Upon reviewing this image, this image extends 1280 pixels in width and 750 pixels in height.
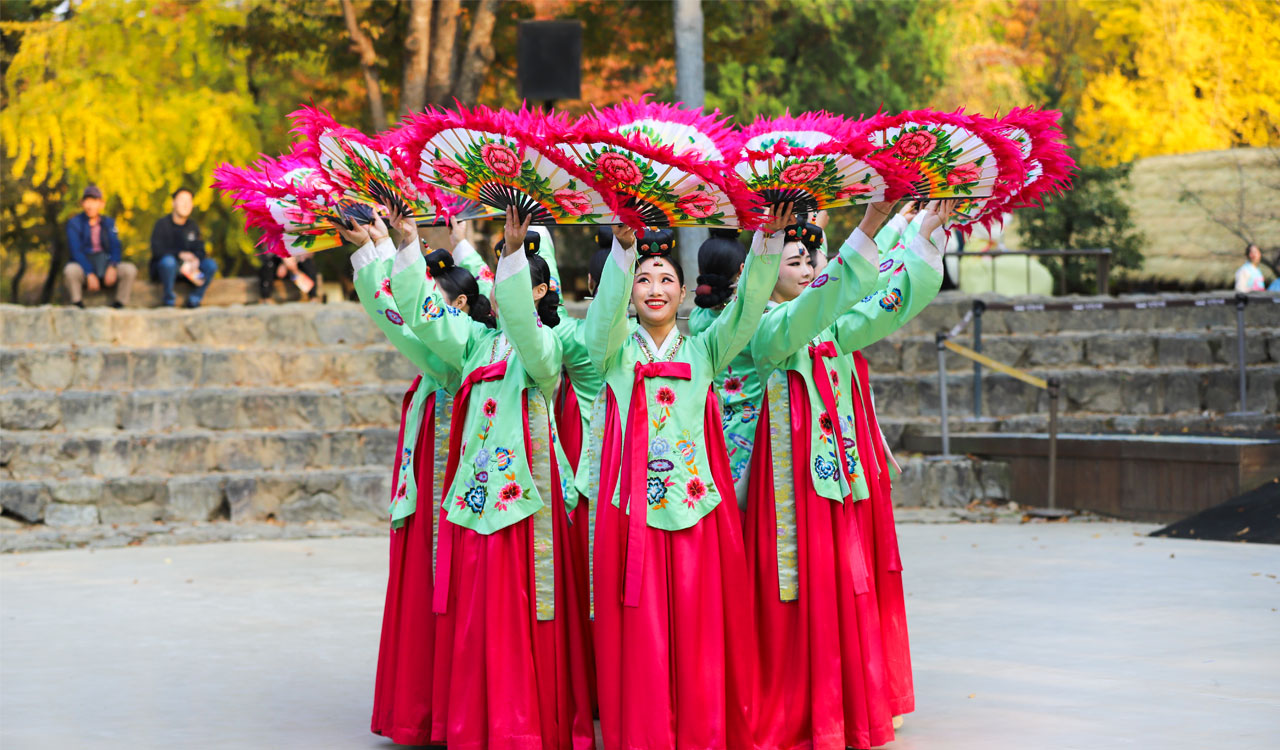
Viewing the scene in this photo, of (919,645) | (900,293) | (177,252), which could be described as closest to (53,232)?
(177,252)

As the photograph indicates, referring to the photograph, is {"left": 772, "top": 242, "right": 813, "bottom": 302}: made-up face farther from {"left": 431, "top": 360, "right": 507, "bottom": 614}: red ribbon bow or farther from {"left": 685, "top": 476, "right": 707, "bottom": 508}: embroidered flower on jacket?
{"left": 431, "top": 360, "right": 507, "bottom": 614}: red ribbon bow

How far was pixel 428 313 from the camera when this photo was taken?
4.28m

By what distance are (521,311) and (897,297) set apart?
1235mm

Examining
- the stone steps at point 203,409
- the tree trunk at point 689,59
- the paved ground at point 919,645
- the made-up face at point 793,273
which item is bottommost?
the paved ground at point 919,645

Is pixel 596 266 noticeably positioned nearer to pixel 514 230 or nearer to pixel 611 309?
pixel 611 309

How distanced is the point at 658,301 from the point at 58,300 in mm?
19728

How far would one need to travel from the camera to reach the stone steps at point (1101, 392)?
38.0 ft

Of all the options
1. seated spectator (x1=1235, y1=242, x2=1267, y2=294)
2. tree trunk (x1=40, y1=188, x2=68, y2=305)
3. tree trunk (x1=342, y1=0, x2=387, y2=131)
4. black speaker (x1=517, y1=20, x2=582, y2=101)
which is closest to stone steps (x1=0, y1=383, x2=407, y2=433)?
black speaker (x1=517, y1=20, x2=582, y2=101)

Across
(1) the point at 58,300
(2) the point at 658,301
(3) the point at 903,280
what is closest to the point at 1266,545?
(3) the point at 903,280

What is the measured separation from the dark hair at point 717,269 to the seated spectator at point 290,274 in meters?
9.13

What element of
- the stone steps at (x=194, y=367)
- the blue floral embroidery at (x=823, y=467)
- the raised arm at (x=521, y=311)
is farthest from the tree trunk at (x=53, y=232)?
the blue floral embroidery at (x=823, y=467)

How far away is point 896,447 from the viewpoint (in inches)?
441

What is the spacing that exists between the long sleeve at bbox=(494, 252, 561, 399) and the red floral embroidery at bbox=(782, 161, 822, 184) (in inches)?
30.1

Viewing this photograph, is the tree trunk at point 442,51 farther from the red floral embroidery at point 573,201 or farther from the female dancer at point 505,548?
the red floral embroidery at point 573,201
